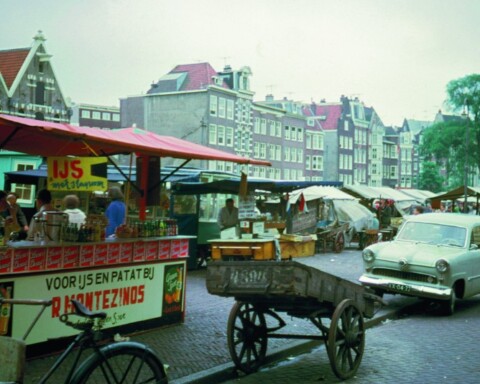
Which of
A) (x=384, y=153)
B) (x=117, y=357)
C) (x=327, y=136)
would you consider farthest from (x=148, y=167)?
(x=384, y=153)

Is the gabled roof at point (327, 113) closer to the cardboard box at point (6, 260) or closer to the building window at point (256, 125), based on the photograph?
the building window at point (256, 125)

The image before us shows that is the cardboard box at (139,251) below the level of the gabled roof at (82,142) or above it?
below

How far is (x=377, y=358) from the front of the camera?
884cm

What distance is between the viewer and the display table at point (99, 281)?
24.8 ft

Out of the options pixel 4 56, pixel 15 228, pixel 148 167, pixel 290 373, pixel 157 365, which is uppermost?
pixel 4 56

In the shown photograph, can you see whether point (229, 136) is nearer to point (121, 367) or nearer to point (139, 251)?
point (139, 251)

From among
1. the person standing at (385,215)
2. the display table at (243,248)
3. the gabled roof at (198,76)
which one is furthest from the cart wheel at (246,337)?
the gabled roof at (198,76)

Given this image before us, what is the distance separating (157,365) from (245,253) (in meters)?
10.6

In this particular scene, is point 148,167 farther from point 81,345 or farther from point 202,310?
point 81,345

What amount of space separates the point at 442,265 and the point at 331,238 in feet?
48.3

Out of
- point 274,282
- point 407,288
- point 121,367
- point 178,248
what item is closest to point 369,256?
point 407,288

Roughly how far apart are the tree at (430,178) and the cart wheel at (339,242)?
71474mm

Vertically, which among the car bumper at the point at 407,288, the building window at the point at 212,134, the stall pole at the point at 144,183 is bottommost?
the car bumper at the point at 407,288

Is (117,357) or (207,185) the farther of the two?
(207,185)
